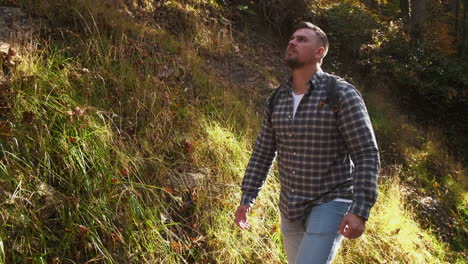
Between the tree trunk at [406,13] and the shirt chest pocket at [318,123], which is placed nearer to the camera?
the shirt chest pocket at [318,123]

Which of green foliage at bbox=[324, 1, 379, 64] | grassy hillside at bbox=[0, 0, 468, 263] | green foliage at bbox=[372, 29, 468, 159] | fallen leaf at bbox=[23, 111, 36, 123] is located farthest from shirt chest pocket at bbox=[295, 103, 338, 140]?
green foliage at bbox=[372, 29, 468, 159]

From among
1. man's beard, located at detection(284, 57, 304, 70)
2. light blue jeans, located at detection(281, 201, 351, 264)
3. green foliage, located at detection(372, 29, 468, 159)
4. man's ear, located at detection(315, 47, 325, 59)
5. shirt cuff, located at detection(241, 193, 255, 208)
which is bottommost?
green foliage, located at detection(372, 29, 468, 159)

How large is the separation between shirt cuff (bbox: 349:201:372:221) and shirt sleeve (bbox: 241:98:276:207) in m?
0.97

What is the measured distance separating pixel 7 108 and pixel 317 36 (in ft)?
8.73

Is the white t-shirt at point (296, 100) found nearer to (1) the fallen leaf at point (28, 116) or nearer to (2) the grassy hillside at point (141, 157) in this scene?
(2) the grassy hillside at point (141, 157)

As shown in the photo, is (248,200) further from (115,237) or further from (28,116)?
(28,116)

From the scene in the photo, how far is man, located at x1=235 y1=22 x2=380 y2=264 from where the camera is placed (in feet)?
8.77

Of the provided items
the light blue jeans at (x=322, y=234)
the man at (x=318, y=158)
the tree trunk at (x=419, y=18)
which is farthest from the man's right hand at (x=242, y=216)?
the tree trunk at (x=419, y=18)

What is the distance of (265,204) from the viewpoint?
15.6ft

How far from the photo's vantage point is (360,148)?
8.88 feet

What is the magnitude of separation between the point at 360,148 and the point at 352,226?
494 millimetres

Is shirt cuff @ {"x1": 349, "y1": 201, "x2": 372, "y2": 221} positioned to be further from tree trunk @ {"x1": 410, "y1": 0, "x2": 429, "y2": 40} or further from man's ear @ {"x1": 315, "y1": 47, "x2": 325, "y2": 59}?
tree trunk @ {"x1": 410, "y1": 0, "x2": 429, "y2": 40}

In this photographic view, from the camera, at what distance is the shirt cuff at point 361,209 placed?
2.52m

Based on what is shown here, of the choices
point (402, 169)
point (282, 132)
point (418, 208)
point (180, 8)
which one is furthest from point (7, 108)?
point (402, 169)
